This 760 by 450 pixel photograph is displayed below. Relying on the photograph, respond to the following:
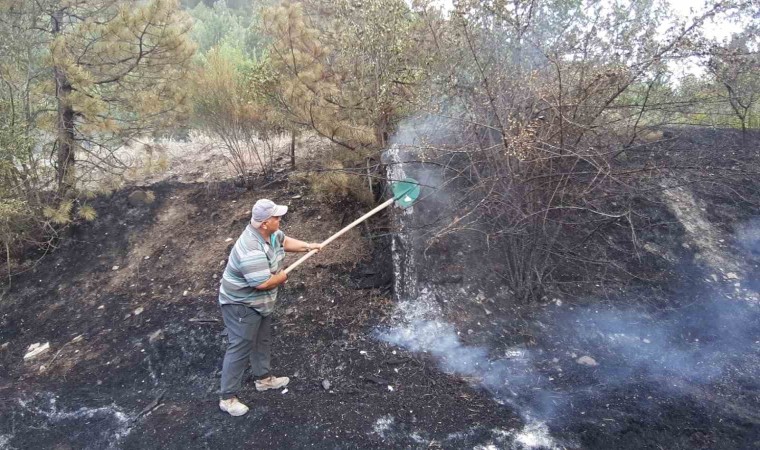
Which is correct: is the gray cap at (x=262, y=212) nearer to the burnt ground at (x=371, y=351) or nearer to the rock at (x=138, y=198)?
the burnt ground at (x=371, y=351)

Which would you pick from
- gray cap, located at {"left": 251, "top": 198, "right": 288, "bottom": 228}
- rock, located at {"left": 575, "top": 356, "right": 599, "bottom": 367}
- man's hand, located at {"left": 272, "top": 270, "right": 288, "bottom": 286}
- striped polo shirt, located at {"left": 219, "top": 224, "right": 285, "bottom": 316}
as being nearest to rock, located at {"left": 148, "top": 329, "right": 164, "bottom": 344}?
striped polo shirt, located at {"left": 219, "top": 224, "right": 285, "bottom": 316}

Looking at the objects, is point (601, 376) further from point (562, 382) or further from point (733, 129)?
point (733, 129)

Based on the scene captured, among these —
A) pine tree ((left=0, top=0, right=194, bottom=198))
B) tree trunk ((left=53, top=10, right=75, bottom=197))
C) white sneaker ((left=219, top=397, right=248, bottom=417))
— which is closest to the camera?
white sneaker ((left=219, top=397, right=248, bottom=417))

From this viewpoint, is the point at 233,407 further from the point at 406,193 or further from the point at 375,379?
the point at 406,193

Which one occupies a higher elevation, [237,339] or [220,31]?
[220,31]

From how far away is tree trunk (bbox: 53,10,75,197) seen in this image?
6262 millimetres

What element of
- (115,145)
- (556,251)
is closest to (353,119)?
(556,251)

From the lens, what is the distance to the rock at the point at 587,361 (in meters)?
4.30

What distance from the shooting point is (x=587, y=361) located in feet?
14.2

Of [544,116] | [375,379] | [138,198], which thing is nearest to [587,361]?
[375,379]

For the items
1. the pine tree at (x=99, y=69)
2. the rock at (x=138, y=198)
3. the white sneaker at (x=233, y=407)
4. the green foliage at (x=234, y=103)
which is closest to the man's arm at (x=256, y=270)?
the white sneaker at (x=233, y=407)

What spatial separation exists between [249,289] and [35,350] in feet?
10.1

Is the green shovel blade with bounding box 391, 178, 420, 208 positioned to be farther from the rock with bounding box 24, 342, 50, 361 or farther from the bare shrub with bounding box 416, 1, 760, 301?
the rock with bounding box 24, 342, 50, 361

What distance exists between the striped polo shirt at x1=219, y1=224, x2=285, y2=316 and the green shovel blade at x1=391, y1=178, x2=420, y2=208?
5.35 ft
